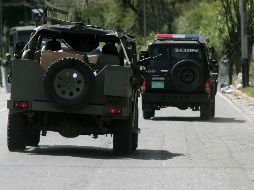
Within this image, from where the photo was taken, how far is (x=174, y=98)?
2320 centimetres

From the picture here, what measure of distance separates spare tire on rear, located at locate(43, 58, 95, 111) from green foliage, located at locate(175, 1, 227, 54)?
4187 cm

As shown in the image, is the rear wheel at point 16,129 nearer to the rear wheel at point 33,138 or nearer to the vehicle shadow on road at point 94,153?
the vehicle shadow on road at point 94,153

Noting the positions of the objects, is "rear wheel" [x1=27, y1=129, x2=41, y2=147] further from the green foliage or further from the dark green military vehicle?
the green foliage

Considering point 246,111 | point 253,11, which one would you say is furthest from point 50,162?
point 253,11

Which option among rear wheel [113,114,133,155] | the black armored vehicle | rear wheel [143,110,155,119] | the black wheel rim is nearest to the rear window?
the black armored vehicle

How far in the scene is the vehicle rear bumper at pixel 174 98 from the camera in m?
23.2

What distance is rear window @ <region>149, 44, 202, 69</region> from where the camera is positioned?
23156 mm

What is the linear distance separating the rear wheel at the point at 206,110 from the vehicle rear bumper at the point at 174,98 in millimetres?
300

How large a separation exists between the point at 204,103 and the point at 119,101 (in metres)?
10.3

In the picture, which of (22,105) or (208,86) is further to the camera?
(208,86)

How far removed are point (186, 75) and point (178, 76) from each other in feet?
0.69

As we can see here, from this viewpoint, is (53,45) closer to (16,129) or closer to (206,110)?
(16,129)

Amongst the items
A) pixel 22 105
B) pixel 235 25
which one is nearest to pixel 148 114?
pixel 22 105

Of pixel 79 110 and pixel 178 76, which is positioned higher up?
pixel 178 76
